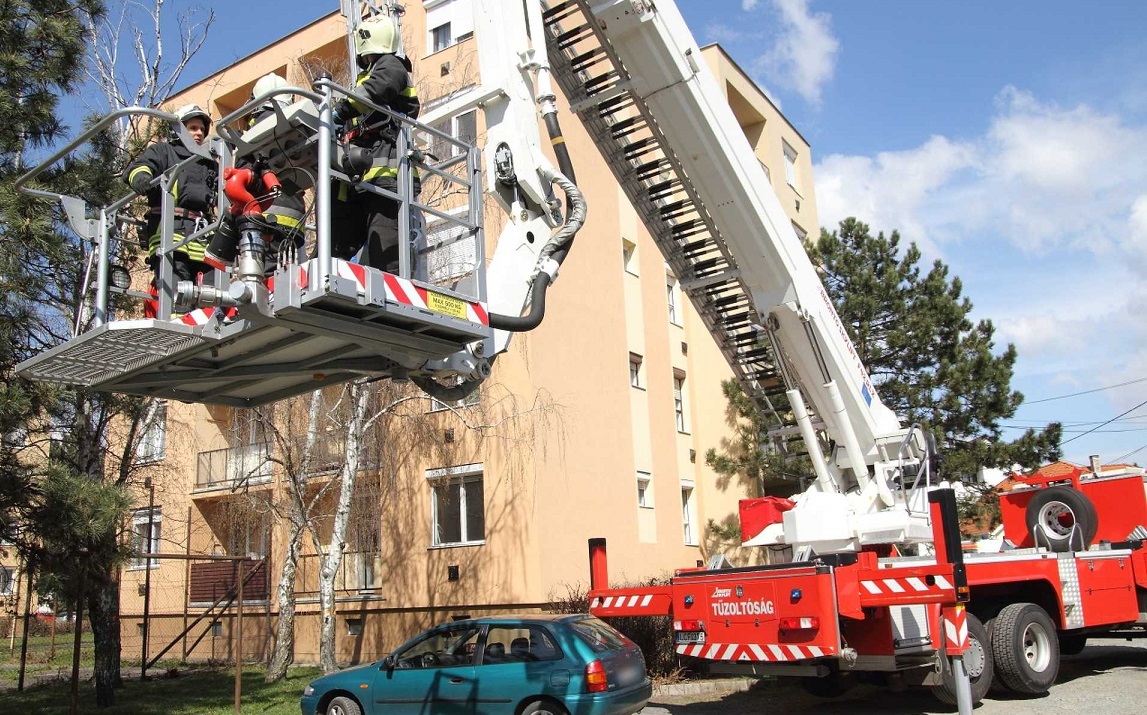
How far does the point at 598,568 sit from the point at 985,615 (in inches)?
173

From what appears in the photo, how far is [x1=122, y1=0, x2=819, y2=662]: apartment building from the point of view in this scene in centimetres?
1806

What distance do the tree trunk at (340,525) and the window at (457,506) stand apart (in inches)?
122

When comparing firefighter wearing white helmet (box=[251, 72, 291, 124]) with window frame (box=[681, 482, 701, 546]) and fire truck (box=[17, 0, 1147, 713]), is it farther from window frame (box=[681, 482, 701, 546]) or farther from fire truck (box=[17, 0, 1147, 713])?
window frame (box=[681, 482, 701, 546])

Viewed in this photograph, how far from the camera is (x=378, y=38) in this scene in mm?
5852

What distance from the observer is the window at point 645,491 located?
22336 millimetres

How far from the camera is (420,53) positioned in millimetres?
20250

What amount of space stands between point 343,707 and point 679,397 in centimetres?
1558

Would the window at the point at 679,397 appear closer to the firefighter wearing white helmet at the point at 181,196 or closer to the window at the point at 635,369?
the window at the point at 635,369

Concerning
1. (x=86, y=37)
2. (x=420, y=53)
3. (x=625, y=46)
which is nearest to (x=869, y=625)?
(x=625, y=46)

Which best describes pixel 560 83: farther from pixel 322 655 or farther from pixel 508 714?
pixel 322 655

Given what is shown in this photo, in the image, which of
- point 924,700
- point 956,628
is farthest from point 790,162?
point 956,628

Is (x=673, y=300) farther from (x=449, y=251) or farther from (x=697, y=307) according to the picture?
(x=449, y=251)

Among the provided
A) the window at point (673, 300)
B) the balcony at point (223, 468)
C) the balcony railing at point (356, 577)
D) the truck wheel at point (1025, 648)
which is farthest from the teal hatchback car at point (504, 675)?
the window at point (673, 300)

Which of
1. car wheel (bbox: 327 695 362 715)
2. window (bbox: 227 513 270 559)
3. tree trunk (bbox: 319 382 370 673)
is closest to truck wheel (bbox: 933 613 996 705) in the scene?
car wheel (bbox: 327 695 362 715)
